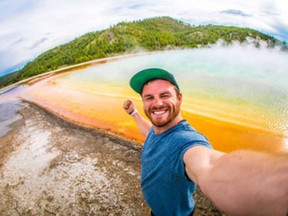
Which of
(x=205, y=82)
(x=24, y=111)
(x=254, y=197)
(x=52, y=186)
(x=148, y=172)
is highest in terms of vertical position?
(x=254, y=197)

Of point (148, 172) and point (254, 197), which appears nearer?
point (254, 197)

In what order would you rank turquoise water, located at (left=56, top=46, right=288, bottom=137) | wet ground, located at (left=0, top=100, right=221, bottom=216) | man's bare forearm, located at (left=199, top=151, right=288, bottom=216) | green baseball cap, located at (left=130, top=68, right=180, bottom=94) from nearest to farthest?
man's bare forearm, located at (left=199, top=151, right=288, bottom=216)
green baseball cap, located at (left=130, top=68, right=180, bottom=94)
wet ground, located at (left=0, top=100, right=221, bottom=216)
turquoise water, located at (left=56, top=46, right=288, bottom=137)

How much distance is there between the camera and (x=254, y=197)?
604 mm

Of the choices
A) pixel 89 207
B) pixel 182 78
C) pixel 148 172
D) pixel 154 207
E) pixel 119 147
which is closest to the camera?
pixel 148 172

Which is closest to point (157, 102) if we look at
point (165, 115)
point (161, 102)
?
point (161, 102)

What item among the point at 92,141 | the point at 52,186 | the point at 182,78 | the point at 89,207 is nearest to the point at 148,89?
the point at 89,207

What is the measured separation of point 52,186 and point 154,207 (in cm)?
364

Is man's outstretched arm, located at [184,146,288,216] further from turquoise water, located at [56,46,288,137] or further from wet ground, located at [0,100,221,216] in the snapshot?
Answer: turquoise water, located at [56,46,288,137]

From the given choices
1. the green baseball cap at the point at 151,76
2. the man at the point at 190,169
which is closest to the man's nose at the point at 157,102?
the man at the point at 190,169

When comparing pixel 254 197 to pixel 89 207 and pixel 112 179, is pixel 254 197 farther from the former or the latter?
pixel 112 179

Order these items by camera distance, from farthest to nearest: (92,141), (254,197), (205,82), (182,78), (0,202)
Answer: (182,78)
(205,82)
(92,141)
(0,202)
(254,197)

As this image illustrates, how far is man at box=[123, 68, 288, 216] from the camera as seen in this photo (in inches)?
23.1

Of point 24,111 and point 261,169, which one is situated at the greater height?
point 261,169

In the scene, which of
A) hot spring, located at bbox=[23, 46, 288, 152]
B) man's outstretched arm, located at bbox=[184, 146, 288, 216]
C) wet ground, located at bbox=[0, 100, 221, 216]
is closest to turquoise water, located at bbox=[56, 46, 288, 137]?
hot spring, located at bbox=[23, 46, 288, 152]
